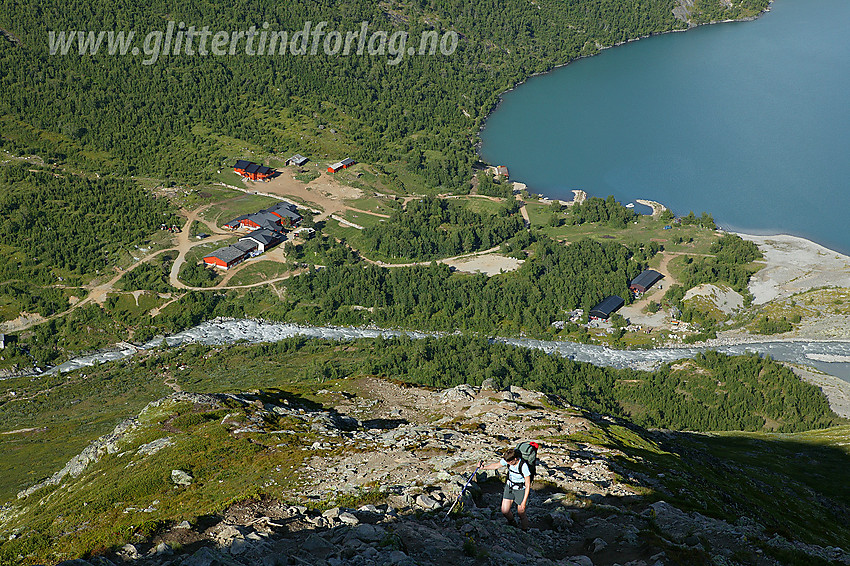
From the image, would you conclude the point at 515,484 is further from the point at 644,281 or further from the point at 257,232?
the point at 257,232

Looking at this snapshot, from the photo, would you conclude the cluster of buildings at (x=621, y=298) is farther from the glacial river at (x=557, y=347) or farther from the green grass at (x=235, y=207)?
the green grass at (x=235, y=207)

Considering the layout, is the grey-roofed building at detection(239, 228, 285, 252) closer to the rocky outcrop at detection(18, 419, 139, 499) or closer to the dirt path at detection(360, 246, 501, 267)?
the dirt path at detection(360, 246, 501, 267)

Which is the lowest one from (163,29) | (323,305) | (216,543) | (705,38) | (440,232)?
(323,305)

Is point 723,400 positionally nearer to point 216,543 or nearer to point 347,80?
point 216,543

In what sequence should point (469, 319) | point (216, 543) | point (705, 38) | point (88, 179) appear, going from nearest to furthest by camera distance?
1. point (216, 543)
2. point (469, 319)
3. point (88, 179)
4. point (705, 38)

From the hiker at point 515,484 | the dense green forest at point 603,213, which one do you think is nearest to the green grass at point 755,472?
the hiker at point 515,484

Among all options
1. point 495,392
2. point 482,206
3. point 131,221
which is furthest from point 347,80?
point 495,392
